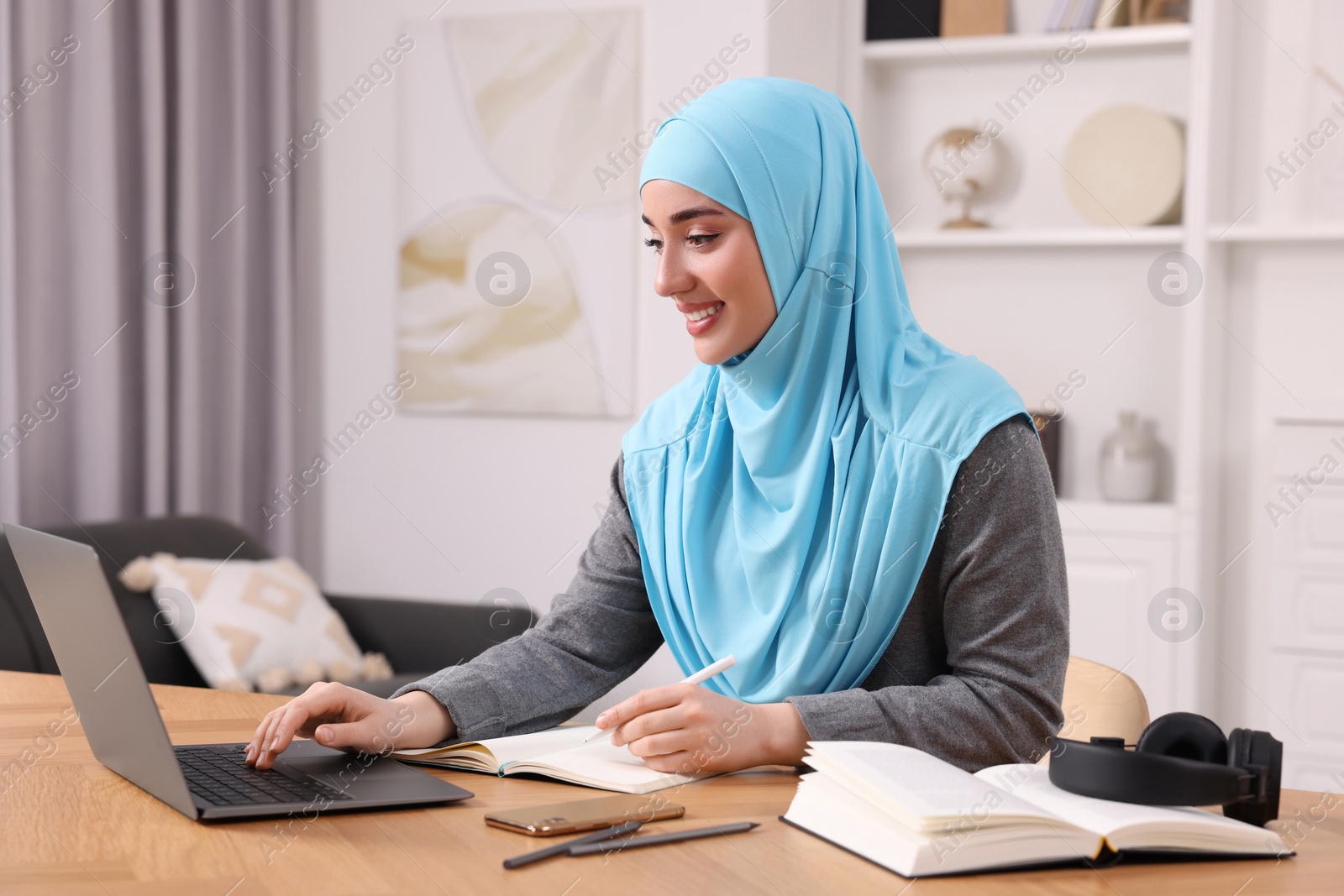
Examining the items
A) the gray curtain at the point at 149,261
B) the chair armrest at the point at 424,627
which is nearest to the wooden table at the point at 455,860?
the chair armrest at the point at 424,627

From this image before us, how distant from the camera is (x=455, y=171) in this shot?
359 centimetres

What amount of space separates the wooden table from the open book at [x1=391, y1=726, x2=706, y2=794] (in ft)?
0.09

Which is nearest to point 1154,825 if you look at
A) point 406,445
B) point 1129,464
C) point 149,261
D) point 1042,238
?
point 1129,464

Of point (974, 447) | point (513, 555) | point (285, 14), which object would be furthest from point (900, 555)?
point (285, 14)

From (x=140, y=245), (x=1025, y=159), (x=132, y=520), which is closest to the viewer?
(x=132, y=520)

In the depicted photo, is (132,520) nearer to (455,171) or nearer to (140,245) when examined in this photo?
(140,245)

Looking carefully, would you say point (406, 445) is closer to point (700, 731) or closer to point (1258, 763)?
point (700, 731)

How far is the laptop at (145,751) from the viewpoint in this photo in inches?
37.9

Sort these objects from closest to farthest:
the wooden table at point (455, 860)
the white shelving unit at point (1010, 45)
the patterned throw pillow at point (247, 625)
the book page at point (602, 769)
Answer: the wooden table at point (455, 860)
the book page at point (602, 769)
the patterned throw pillow at point (247, 625)
the white shelving unit at point (1010, 45)

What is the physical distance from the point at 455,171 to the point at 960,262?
1435 millimetres

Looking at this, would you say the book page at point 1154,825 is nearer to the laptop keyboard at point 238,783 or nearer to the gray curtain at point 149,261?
the laptop keyboard at point 238,783

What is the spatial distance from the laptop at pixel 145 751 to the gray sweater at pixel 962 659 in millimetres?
194

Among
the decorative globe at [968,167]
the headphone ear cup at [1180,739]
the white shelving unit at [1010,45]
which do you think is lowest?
the headphone ear cup at [1180,739]

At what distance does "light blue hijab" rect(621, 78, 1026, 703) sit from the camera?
1.33 m
